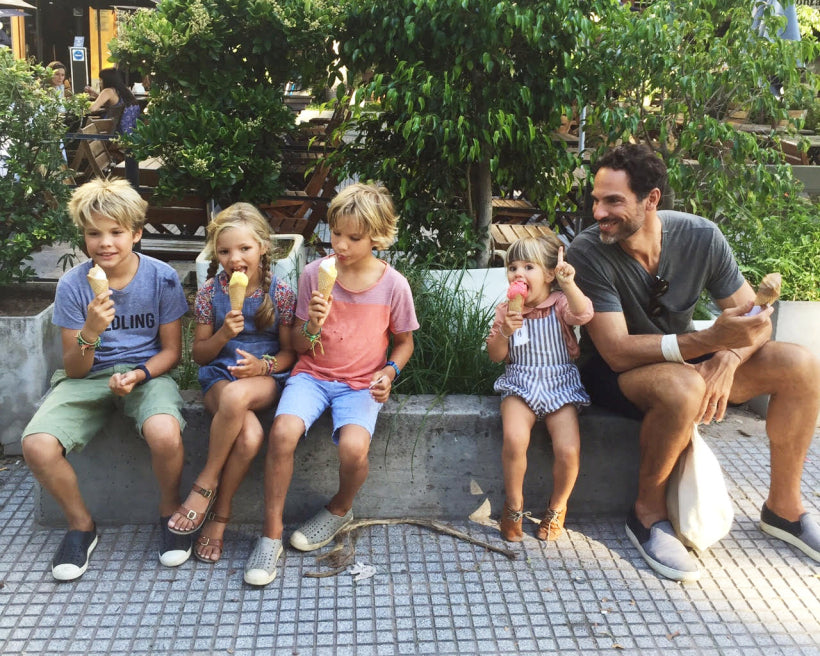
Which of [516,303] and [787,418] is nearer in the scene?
[516,303]

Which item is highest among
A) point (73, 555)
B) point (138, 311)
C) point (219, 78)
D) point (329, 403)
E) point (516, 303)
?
point (219, 78)

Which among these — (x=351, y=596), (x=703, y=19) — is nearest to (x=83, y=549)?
(x=351, y=596)

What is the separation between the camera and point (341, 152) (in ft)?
17.2

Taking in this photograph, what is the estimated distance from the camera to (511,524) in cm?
350

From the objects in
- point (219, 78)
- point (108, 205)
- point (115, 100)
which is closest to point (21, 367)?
point (108, 205)

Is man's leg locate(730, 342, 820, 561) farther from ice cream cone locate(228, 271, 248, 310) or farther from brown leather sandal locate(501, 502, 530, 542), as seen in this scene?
ice cream cone locate(228, 271, 248, 310)

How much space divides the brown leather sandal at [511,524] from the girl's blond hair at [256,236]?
1.22 metres

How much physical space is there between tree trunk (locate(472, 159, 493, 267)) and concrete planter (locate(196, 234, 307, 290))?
1.18 m

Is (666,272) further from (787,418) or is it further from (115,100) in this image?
(115,100)

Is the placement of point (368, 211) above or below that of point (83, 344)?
above

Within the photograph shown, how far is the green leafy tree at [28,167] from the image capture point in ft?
13.6

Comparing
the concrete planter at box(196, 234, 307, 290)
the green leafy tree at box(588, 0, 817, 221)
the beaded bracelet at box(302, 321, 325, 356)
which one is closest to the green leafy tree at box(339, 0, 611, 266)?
the green leafy tree at box(588, 0, 817, 221)

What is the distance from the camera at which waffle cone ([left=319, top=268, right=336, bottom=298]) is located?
322 centimetres

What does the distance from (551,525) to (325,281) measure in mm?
1329
